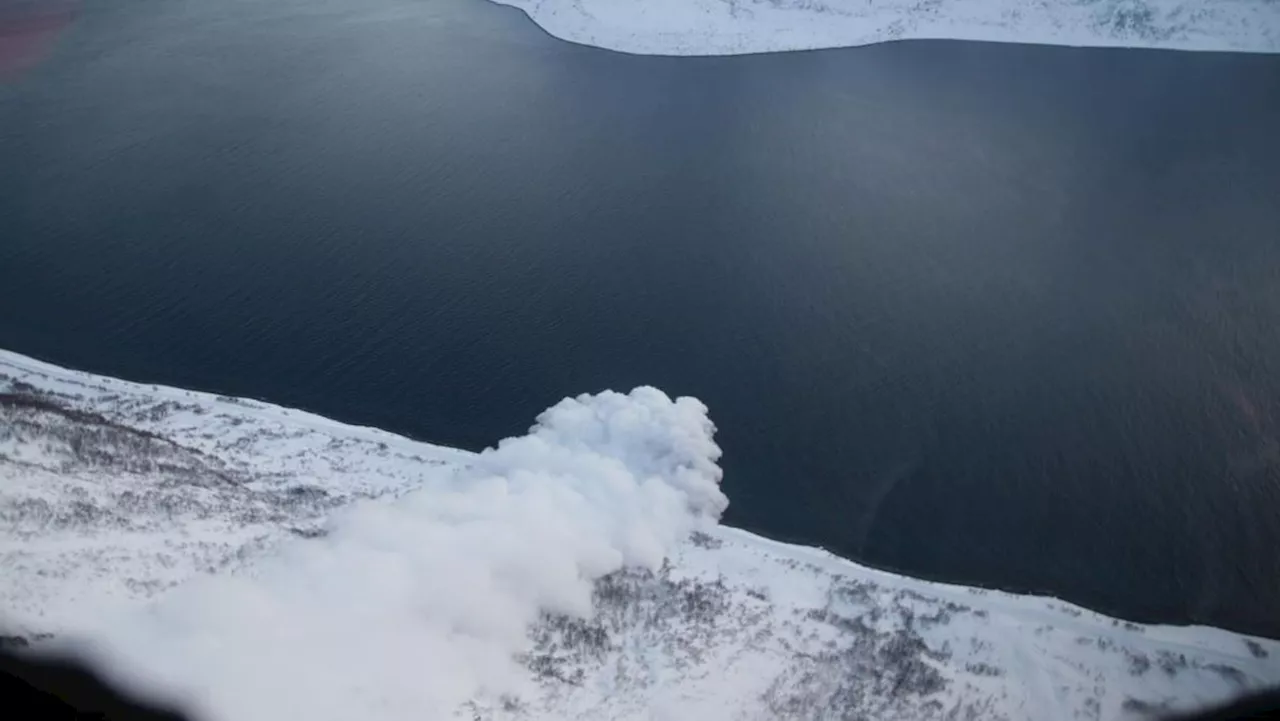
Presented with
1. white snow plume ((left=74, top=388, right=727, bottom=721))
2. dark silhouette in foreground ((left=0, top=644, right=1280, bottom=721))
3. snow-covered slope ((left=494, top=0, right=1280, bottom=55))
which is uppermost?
snow-covered slope ((left=494, top=0, right=1280, bottom=55))

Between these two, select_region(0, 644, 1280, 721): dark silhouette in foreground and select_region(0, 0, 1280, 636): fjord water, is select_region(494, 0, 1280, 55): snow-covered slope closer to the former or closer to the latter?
select_region(0, 0, 1280, 636): fjord water

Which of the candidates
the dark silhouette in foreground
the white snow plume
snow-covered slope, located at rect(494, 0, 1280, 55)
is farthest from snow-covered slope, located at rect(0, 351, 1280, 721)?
snow-covered slope, located at rect(494, 0, 1280, 55)

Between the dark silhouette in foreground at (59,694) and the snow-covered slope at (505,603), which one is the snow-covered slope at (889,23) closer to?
the snow-covered slope at (505,603)

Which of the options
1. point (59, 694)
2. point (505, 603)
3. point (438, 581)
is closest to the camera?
point (59, 694)

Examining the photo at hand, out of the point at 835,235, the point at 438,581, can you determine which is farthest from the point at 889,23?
the point at 438,581

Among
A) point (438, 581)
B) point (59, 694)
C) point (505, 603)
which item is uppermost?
point (438, 581)

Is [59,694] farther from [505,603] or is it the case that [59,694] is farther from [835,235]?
[835,235]

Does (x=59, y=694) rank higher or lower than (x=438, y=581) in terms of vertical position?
lower
